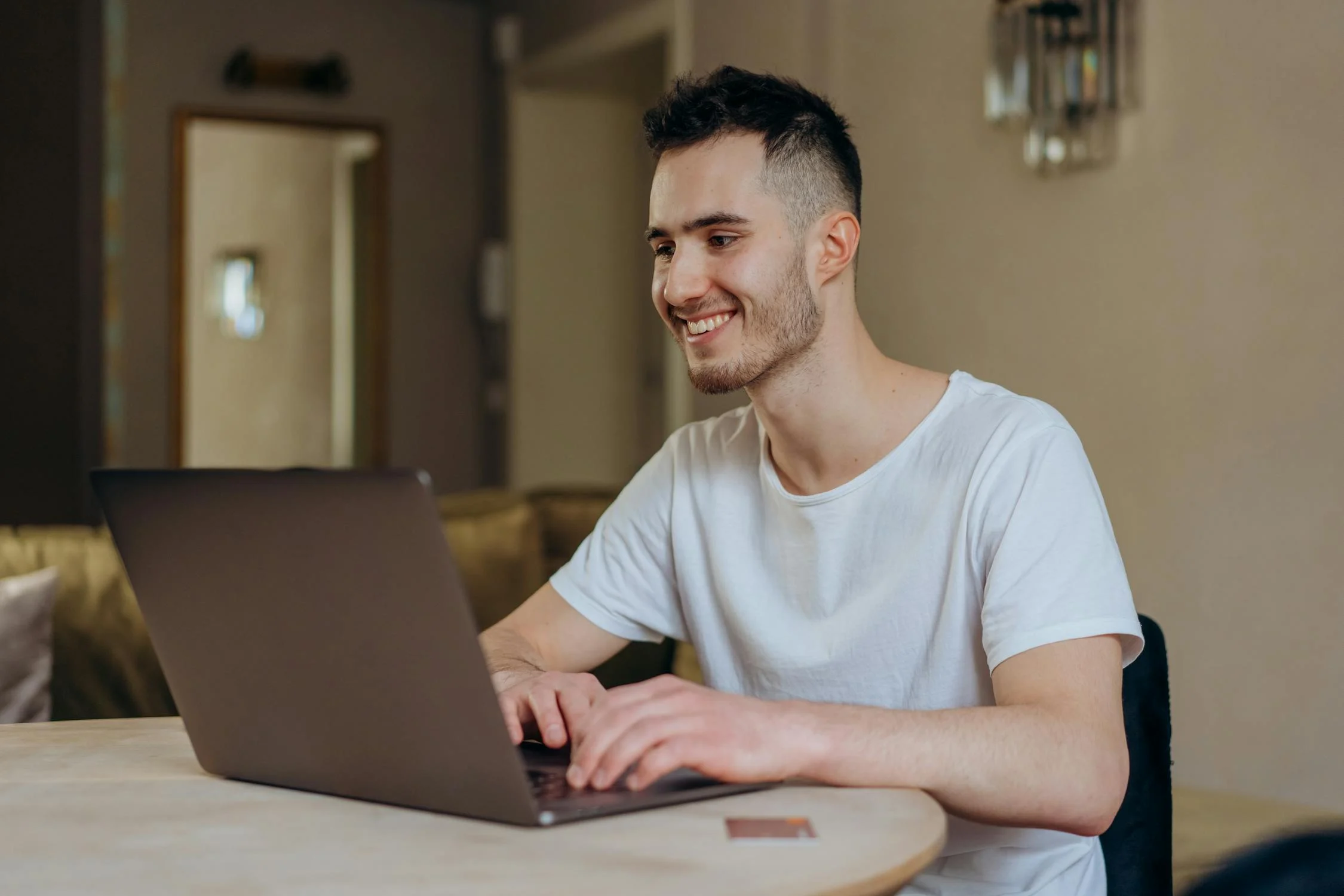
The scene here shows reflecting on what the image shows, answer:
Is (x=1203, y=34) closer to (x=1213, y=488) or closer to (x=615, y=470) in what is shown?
(x=1213, y=488)

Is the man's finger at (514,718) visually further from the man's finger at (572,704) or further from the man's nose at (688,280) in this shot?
the man's nose at (688,280)

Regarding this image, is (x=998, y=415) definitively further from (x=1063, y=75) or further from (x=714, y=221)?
(x=1063, y=75)

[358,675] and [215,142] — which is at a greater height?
[215,142]

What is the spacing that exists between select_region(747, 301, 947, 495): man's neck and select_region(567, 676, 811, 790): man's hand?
49cm

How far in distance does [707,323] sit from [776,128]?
21cm

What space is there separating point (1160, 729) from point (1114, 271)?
1.35 m

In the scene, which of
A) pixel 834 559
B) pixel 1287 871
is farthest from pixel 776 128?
pixel 1287 871

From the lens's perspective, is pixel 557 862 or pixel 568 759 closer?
pixel 557 862

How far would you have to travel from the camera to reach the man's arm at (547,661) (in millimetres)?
1053

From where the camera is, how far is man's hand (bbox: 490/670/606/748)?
104 centimetres

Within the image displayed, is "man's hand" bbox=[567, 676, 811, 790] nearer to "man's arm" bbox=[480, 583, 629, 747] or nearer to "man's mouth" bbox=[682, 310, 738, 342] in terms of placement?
"man's arm" bbox=[480, 583, 629, 747]

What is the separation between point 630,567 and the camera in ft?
4.98

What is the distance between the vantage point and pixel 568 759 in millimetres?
1016

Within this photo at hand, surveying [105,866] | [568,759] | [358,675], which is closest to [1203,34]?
[568,759]
